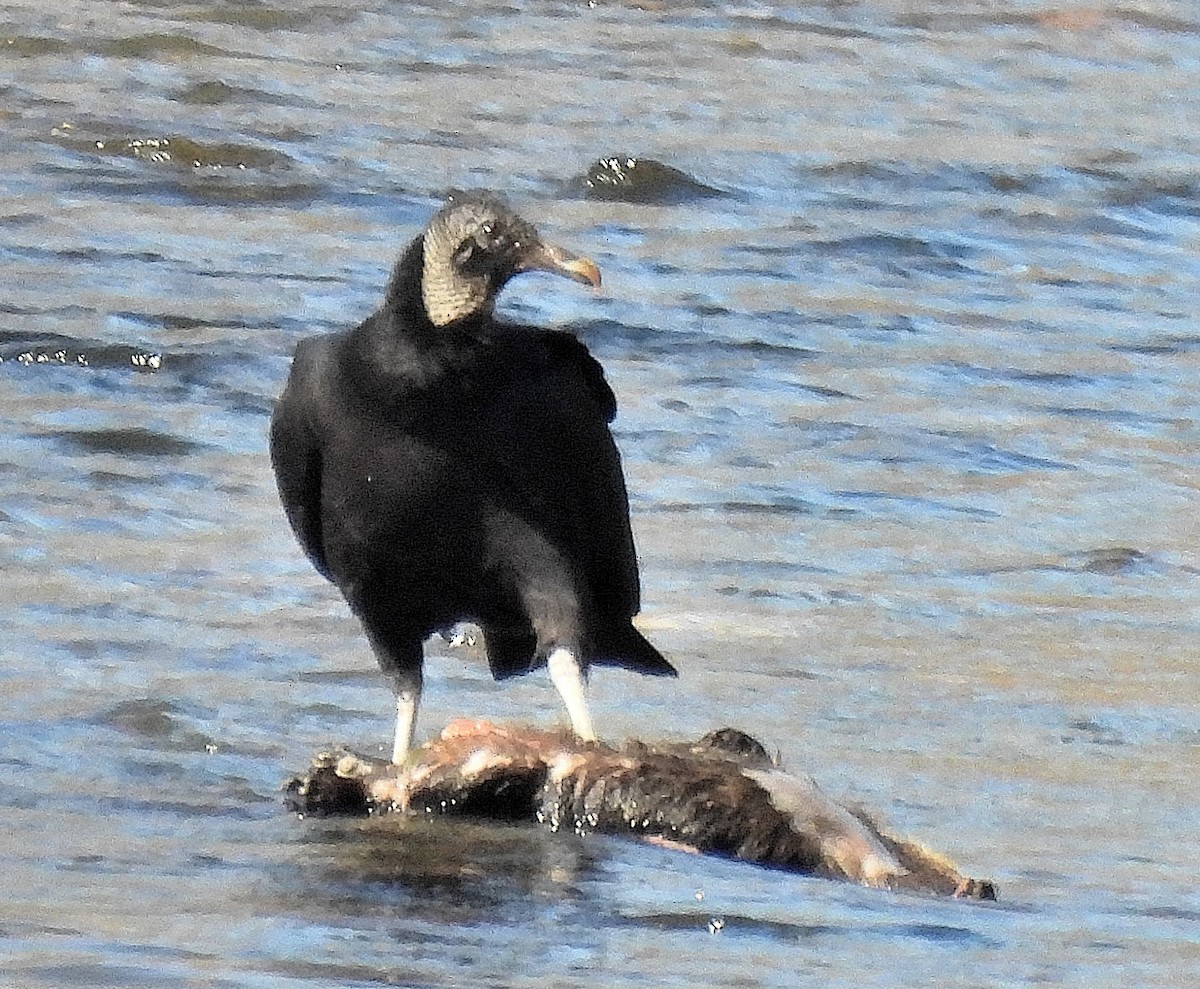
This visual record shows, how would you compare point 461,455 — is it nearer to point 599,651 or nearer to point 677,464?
point 599,651

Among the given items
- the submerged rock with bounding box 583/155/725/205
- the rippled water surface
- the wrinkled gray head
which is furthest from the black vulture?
the submerged rock with bounding box 583/155/725/205

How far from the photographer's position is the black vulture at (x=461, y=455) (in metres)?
4.50

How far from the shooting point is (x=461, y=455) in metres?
4.51

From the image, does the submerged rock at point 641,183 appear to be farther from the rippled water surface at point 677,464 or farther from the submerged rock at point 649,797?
the submerged rock at point 649,797

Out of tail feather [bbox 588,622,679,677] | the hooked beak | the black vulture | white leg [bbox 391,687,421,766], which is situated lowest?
white leg [bbox 391,687,421,766]

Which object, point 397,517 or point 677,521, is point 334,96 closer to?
point 677,521

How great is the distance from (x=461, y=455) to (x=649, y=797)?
23.2 inches

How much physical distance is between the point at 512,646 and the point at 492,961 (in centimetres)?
126

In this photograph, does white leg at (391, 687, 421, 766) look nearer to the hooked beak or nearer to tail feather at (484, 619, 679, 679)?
tail feather at (484, 619, 679, 679)

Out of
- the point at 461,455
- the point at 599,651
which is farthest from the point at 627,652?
the point at 461,455

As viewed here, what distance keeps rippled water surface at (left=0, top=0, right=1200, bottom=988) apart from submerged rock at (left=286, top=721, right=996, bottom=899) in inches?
2.2

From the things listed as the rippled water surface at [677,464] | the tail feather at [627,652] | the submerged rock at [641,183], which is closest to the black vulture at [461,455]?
the tail feather at [627,652]

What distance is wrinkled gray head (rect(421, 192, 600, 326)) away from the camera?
454cm

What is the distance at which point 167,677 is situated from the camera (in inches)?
212
